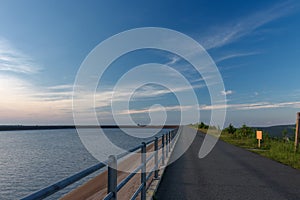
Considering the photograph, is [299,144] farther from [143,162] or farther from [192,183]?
[143,162]

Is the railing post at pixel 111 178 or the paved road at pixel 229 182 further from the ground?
the railing post at pixel 111 178

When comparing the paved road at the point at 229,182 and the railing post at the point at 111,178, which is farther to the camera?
the paved road at the point at 229,182

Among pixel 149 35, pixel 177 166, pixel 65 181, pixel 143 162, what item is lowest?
pixel 177 166

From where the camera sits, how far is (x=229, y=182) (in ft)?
28.6

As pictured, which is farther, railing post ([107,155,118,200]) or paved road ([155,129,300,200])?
paved road ([155,129,300,200])

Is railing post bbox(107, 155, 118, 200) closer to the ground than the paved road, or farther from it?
→ farther from it

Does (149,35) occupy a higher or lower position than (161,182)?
higher

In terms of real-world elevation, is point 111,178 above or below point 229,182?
above

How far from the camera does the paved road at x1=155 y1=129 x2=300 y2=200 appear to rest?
717 centimetres

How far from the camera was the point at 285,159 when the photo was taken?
46.7 ft

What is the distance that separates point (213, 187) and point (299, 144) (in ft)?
38.7

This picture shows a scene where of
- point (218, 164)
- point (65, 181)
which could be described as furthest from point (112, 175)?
point (218, 164)

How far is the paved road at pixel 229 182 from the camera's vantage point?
7168mm

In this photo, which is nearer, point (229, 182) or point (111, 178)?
point (111, 178)
